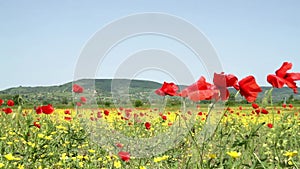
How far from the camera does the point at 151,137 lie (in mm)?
6438

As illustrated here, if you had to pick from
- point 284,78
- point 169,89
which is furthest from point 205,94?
point 169,89

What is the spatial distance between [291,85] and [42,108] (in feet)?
10.8

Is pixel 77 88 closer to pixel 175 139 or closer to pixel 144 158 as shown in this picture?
pixel 144 158

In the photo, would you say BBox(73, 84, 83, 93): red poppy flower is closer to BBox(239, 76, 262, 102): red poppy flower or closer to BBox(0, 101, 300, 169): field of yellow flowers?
BBox(0, 101, 300, 169): field of yellow flowers

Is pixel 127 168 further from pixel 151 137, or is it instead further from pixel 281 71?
pixel 151 137

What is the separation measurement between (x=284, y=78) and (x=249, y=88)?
192 millimetres

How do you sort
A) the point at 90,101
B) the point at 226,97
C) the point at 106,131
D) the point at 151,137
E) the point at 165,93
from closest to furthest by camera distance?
the point at 226,97 → the point at 165,93 → the point at 90,101 → the point at 151,137 → the point at 106,131

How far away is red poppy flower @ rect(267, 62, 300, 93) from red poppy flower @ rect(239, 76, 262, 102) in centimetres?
8

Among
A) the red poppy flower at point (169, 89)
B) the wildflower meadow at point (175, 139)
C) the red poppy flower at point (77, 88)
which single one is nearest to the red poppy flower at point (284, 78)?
the wildflower meadow at point (175, 139)

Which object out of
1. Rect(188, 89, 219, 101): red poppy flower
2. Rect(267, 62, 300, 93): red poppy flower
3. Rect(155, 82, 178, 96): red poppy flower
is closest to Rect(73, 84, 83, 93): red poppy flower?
Rect(155, 82, 178, 96): red poppy flower

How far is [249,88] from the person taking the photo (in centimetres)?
200

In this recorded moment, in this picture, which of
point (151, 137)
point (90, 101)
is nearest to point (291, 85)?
point (90, 101)

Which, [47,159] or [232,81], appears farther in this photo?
[47,159]

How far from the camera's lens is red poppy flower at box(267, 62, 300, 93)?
199 cm
